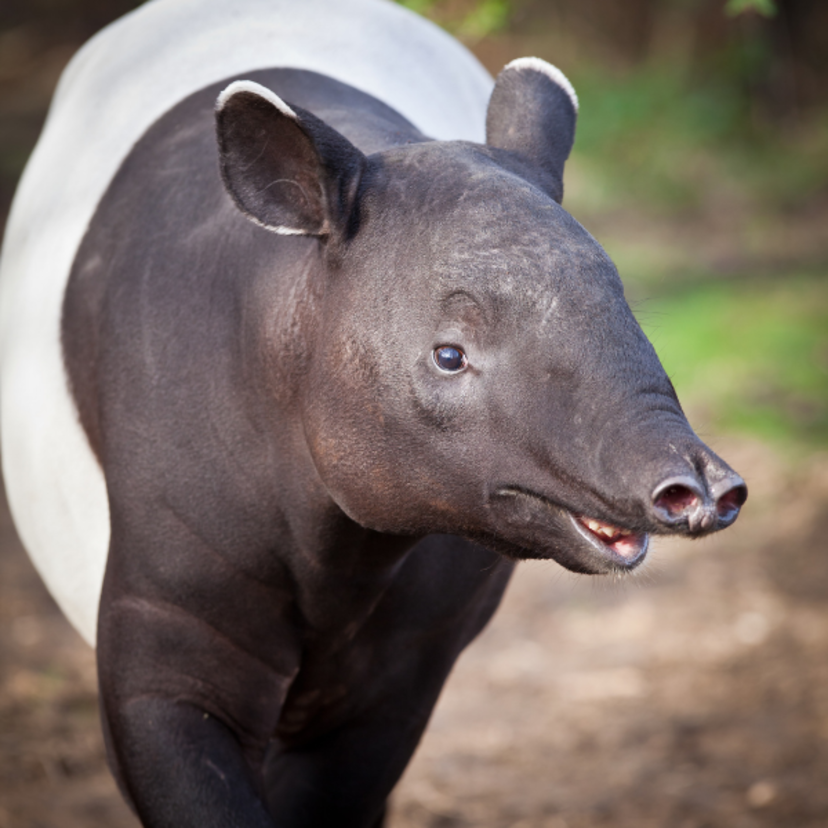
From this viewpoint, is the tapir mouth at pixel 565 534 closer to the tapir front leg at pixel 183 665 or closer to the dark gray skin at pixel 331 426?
the dark gray skin at pixel 331 426

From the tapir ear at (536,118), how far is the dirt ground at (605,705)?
5.18 ft

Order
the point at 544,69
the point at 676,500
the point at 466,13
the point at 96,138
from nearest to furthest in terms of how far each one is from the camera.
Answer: the point at 676,500 → the point at 544,69 → the point at 96,138 → the point at 466,13

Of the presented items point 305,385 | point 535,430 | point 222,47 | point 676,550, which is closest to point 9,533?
point 676,550

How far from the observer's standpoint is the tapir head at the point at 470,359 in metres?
2.01

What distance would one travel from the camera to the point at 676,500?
1.93 m

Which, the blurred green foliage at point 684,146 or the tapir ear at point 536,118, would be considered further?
the blurred green foliage at point 684,146

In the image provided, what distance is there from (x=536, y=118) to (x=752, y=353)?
5.93 m

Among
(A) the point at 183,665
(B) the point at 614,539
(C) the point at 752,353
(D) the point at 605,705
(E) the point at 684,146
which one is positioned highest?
(B) the point at 614,539

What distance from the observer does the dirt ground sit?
14.2 feet

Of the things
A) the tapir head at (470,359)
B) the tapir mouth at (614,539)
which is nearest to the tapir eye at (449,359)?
the tapir head at (470,359)

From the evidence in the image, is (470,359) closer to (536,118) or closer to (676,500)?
(676,500)

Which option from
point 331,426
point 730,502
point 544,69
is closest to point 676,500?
point 730,502

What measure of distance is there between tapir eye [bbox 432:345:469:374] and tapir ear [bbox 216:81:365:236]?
34 centimetres

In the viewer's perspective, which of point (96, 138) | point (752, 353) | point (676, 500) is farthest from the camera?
point (752, 353)
